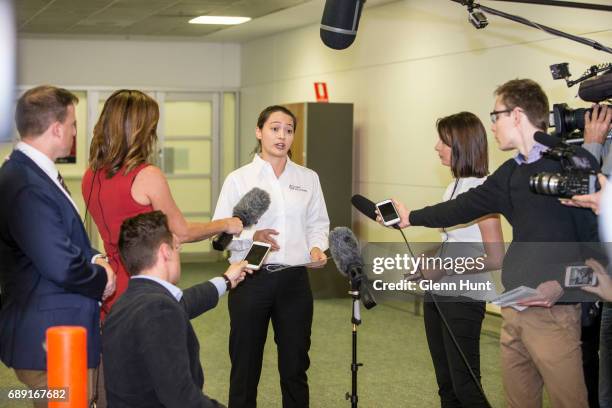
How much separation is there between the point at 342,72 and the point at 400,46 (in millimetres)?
1290

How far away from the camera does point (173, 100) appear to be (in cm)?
1240

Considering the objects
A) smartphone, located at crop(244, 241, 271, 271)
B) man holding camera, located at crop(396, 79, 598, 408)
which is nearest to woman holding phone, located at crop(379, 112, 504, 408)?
man holding camera, located at crop(396, 79, 598, 408)

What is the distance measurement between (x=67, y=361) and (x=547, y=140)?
5.26 ft

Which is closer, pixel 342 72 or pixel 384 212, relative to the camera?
pixel 384 212

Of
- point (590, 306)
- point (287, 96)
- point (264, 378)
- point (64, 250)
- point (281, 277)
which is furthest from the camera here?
point (287, 96)

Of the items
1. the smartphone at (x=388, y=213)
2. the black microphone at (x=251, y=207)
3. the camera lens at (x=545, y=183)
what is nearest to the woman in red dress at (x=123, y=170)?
the black microphone at (x=251, y=207)

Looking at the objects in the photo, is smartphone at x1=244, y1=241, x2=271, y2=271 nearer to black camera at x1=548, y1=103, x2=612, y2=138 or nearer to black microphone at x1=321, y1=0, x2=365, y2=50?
black microphone at x1=321, y1=0, x2=365, y2=50

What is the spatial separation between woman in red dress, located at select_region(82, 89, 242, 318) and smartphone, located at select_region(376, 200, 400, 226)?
2.60ft

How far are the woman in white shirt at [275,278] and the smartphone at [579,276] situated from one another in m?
1.38

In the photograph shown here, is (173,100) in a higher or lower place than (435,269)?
higher

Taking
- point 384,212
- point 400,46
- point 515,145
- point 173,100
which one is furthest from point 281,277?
point 173,100

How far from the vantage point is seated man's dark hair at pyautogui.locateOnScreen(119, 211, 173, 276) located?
2527 millimetres

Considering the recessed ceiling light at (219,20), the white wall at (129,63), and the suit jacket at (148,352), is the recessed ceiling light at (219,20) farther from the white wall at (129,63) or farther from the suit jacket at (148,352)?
the suit jacket at (148,352)

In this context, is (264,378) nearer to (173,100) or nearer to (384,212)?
(384,212)
